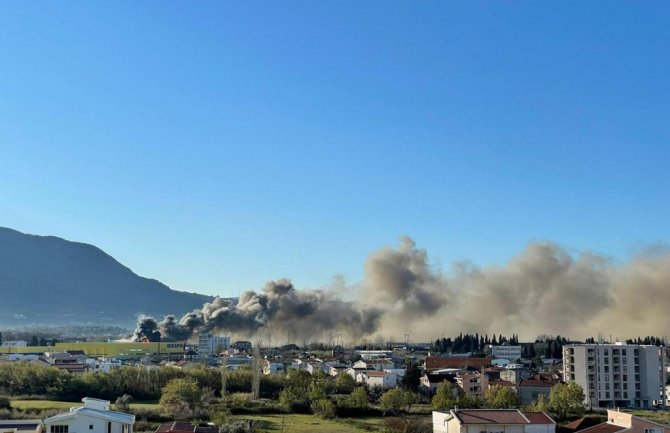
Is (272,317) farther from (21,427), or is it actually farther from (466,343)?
(21,427)

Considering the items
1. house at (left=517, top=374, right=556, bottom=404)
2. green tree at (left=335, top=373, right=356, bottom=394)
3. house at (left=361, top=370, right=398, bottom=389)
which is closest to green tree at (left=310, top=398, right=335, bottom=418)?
green tree at (left=335, top=373, right=356, bottom=394)

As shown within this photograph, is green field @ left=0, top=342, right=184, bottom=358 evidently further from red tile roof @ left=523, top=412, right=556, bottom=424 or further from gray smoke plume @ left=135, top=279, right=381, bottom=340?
red tile roof @ left=523, top=412, right=556, bottom=424

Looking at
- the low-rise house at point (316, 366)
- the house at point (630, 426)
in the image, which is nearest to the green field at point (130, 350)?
the low-rise house at point (316, 366)

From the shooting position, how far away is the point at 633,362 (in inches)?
2490

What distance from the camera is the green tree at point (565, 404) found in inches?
1939

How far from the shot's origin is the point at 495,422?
3325cm

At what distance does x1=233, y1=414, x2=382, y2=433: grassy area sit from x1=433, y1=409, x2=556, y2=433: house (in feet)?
26.3

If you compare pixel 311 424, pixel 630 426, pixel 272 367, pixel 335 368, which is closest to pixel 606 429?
pixel 630 426

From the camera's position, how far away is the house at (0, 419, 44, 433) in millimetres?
28391

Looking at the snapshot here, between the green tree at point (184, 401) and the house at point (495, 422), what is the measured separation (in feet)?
52.5

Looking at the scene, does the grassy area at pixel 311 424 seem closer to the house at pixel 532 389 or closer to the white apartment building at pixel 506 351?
the house at pixel 532 389

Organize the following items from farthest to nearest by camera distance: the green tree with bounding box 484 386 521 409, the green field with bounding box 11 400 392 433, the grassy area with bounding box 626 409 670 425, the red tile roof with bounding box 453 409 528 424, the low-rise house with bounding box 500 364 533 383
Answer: the low-rise house with bounding box 500 364 533 383 < the green tree with bounding box 484 386 521 409 < the grassy area with bounding box 626 409 670 425 < the green field with bounding box 11 400 392 433 < the red tile roof with bounding box 453 409 528 424

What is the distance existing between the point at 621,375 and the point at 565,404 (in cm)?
1601

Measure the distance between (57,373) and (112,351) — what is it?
151ft
